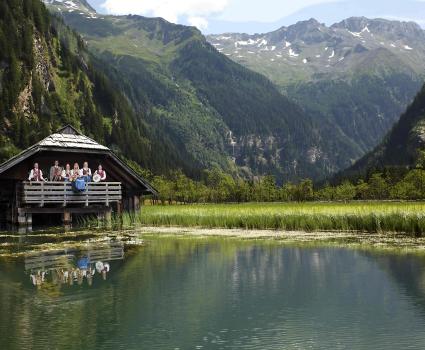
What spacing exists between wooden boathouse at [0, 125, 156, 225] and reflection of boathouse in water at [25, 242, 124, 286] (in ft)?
57.9

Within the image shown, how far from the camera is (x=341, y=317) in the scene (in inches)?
576

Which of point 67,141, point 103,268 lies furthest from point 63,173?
point 103,268

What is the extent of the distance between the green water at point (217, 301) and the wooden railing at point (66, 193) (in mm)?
19912

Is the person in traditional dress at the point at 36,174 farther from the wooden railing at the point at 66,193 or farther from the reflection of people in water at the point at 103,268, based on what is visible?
the reflection of people in water at the point at 103,268

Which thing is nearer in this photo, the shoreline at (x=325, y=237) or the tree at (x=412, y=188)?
the shoreline at (x=325, y=237)

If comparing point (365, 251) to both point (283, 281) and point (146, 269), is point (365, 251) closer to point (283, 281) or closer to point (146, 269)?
point (283, 281)

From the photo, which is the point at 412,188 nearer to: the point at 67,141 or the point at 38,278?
the point at 67,141

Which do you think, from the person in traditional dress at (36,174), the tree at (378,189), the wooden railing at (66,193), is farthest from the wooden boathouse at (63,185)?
the tree at (378,189)

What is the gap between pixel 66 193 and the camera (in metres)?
47.8

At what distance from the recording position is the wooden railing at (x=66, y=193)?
45875 mm

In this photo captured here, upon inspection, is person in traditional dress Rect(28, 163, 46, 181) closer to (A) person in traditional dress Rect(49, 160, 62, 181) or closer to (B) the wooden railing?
(B) the wooden railing

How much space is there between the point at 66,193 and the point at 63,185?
0.68m

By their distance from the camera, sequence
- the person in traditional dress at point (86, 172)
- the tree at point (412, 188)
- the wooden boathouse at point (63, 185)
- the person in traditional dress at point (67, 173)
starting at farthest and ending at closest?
1. the tree at point (412, 188)
2. the person in traditional dress at point (86, 172)
3. the person in traditional dress at point (67, 173)
4. the wooden boathouse at point (63, 185)

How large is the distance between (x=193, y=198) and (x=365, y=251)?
399ft
